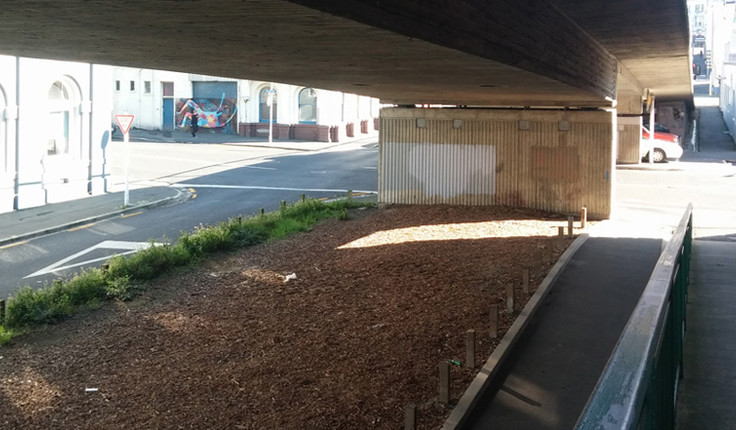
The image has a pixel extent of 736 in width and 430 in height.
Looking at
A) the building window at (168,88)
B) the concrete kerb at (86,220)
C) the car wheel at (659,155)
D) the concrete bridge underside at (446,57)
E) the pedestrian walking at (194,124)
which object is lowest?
the concrete kerb at (86,220)

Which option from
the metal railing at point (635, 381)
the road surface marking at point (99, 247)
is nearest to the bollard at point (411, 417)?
the metal railing at point (635, 381)

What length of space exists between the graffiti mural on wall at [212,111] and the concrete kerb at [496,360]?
44.5m

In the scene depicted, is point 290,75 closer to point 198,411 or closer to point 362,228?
point 198,411

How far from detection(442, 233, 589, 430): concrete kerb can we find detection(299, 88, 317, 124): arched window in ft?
129

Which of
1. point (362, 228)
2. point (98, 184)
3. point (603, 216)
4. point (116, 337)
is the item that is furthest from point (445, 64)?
point (98, 184)

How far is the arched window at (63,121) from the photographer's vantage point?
25297 millimetres

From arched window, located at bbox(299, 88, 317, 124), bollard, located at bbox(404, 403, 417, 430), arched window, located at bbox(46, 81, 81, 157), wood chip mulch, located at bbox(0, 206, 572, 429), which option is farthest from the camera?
arched window, located at bbox(299, 88, 317, 124)

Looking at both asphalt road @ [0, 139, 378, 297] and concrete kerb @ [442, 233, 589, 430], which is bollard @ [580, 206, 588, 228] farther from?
asphalt road @ [0, 139, 378, 297]

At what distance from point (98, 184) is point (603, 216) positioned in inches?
669

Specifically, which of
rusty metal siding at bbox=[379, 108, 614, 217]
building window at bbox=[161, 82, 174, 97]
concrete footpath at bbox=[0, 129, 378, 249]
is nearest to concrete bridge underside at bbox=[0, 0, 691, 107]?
rusty metal siding at bbox=[379, 108, 614, 217]

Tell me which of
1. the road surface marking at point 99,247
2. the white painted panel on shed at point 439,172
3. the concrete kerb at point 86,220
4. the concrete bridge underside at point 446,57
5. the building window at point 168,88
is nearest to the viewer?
the concrete bridge underside at point 446,57

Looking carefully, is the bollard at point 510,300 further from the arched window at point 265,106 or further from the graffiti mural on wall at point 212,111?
the graffiti mural on wall at point 212,111

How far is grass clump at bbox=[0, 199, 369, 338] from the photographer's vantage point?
11953 millimetres

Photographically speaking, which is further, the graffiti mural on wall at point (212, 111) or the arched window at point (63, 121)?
the graffiti mural on wall at point (212, 111)
